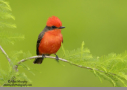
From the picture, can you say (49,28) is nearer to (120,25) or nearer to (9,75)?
(9,75)

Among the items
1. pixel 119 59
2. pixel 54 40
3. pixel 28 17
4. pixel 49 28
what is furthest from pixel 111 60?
pixel 28 17

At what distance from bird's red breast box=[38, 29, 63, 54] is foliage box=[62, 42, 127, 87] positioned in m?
1.52

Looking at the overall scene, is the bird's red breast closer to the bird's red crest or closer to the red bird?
the red bird

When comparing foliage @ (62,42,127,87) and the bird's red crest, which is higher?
the bird's red crest

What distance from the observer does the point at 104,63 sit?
8.39 ft

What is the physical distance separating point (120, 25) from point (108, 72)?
7262 millimetres

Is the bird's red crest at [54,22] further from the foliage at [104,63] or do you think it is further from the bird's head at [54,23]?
the foliage at [104,63]

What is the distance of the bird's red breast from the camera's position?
13.7ft

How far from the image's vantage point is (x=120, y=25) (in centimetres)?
959

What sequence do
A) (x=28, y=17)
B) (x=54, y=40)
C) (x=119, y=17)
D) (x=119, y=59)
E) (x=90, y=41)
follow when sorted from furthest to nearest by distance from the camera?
(x=119, y=17) → (x=28, y=17) → (x=90, y=41) → (x=54, y=40) → (x=119, y=59)

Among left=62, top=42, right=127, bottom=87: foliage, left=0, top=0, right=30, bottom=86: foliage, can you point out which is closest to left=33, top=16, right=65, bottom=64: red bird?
left=0, top=0, right=30, bottom=86: foliage

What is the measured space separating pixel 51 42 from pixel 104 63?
1.76 m

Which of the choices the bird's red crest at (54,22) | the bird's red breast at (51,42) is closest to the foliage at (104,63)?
the bird's red breast at (51,42)

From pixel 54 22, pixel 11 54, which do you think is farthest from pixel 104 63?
pixel 54 22
